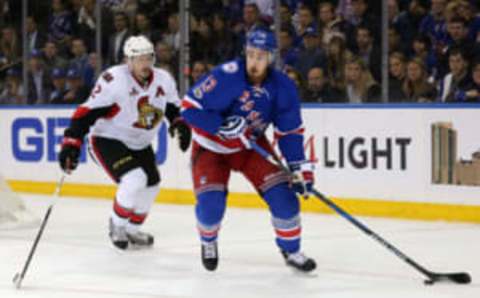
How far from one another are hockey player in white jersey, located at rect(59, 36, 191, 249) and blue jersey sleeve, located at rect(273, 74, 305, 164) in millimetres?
1021

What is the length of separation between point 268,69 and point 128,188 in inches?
52.1

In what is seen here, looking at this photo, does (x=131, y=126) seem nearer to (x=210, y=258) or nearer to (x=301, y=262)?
(x=210, y=258)

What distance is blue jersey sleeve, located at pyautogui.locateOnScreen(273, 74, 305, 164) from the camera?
196 inches

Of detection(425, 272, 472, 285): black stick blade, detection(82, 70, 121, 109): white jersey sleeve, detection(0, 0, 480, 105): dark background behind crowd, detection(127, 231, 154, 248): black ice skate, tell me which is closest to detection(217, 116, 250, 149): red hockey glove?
detection(425, 272, 472, 285): black stick blade

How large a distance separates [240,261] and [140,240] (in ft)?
2.81

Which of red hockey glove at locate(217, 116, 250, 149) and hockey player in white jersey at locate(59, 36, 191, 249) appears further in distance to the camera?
hockey player in white jersey at locate(59, 36, 191, 249)

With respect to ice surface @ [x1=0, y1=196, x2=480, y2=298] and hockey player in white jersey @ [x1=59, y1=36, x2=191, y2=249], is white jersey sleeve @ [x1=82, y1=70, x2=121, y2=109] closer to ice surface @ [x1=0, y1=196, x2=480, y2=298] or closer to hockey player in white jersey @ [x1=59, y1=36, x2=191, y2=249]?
hockey player in white jersey @ [x1=59, y1=36, x2=191, y2=249]

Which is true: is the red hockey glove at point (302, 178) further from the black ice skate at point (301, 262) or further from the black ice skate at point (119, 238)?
the black ice skate at point (119, 238)

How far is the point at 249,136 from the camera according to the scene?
200 inches

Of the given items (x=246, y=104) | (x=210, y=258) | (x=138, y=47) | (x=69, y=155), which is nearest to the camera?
(x=246, y=104)

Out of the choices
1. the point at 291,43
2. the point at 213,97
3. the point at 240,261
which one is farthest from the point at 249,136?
the point at 291,43

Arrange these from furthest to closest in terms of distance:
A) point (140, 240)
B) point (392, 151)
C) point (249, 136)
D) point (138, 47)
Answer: point (392, 151), point (140, 240), point (138, 47), point (249, 136)

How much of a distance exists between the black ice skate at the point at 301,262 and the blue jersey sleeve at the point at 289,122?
17.9 inches

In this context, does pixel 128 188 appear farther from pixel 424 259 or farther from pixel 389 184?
pixel 389 184
